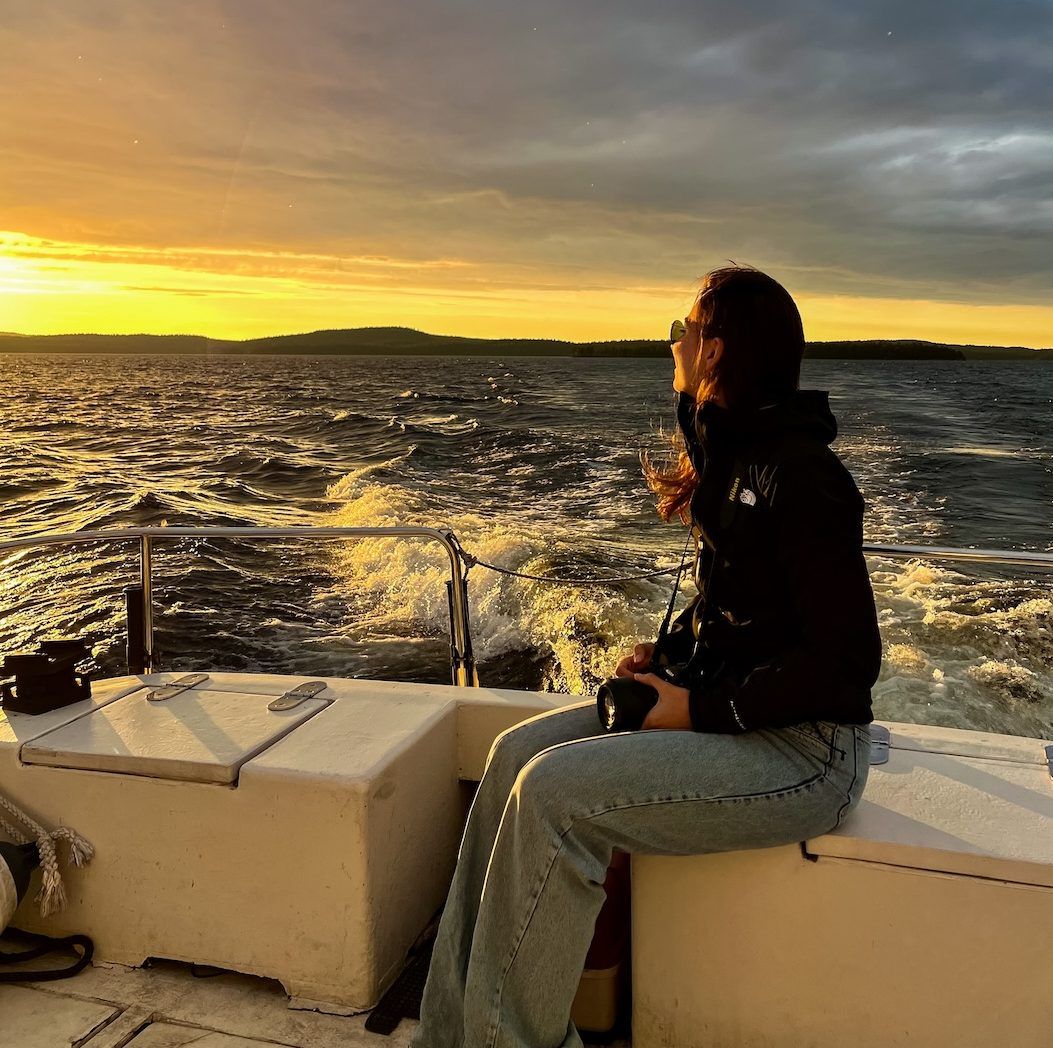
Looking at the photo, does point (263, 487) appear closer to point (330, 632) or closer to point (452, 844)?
point (330, 632)

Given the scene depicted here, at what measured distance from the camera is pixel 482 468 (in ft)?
61.2

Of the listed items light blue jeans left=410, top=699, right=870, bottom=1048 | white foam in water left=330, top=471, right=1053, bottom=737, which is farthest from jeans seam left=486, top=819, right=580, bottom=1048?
white foam in water left=330, top=471, right=1053, bottom=737

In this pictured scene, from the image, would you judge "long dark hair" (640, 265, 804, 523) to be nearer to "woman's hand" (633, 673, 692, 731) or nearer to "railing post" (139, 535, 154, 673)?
"woman's hand" (633, 673, 692, 731)

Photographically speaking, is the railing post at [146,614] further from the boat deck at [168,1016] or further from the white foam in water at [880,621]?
→ the white foam in water at [880,621]

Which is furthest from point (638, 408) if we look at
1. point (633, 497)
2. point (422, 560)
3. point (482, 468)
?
point (422, 560)

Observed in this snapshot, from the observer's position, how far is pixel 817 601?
155 cm

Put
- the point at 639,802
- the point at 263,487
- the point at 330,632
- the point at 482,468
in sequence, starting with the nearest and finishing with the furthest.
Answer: the point at 639,802 < the point at 330,632 < the point at 263,487 < the point at 482,468

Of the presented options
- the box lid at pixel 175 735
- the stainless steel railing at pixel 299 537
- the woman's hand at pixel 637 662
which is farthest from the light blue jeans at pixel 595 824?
the stainless steel railing at pixel 299 537

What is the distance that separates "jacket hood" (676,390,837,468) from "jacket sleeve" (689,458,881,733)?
4.6 inches

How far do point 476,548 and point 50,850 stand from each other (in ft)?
28.1

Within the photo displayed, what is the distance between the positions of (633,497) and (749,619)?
1312 cm

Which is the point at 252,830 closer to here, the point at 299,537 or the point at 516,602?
the point at 299,537

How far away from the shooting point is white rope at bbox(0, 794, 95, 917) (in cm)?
220

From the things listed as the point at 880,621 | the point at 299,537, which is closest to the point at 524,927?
the point at 299,537
